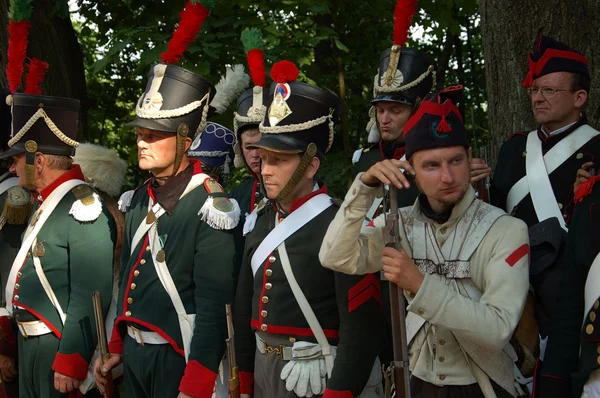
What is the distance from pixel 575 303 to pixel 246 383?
5.35 ft

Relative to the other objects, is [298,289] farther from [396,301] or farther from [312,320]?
[396,301]

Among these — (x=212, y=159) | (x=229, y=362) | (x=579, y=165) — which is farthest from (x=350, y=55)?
(x=229, y=362)

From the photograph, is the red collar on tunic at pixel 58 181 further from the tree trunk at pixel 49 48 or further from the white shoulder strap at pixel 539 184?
the tree trunk at pixel 49 48

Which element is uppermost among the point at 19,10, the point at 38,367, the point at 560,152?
the point at 19,10

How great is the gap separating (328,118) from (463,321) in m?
1.41

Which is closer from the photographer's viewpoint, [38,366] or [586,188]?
[586,188]

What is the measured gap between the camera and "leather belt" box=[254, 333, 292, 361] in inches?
142

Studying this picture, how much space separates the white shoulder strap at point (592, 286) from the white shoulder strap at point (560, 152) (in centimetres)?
123

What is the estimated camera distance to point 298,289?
3629 mm

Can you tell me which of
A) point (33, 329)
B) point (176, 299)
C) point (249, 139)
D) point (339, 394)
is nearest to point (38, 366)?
point (33, 329)

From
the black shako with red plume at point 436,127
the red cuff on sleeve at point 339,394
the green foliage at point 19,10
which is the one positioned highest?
the green foliage at point 19,10

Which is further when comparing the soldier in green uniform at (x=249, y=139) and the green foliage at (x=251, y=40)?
the soldier in green uniform at (x=249, y=139)

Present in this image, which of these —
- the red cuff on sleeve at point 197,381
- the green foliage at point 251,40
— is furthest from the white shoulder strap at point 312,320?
the green foliage at point 251,40

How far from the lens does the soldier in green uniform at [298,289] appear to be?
3512 millimetres
